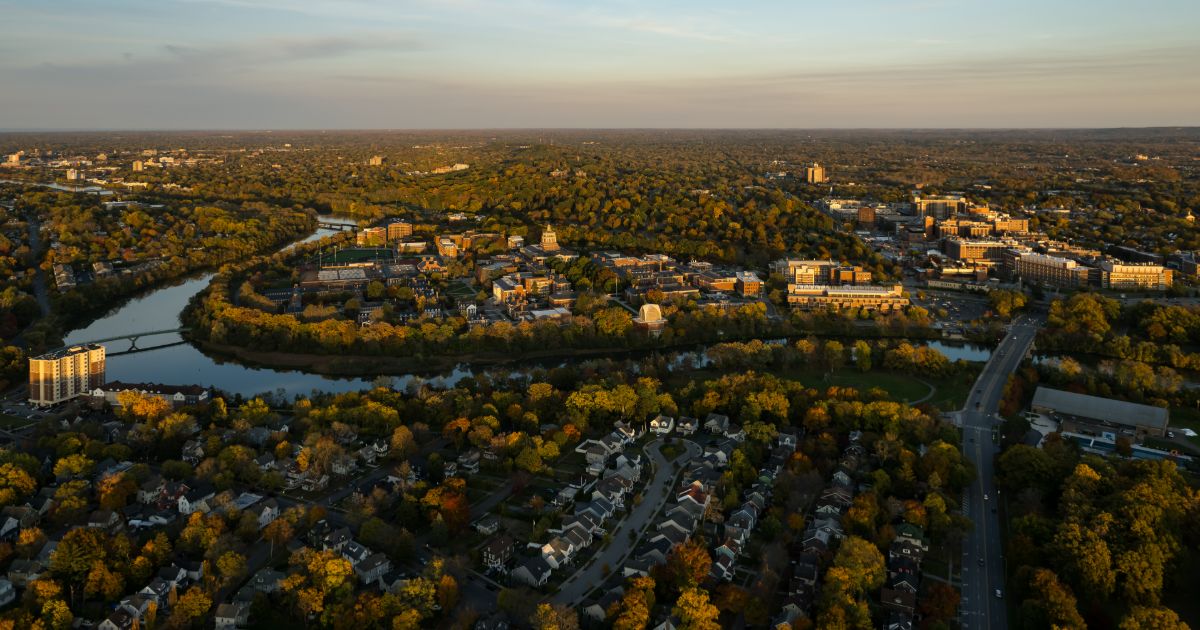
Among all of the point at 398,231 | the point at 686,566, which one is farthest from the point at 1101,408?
the point at 398,231

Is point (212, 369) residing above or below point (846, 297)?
below

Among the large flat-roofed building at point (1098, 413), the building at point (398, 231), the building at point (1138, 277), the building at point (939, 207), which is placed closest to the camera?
the large flat-roofed building at point (1098, 413)

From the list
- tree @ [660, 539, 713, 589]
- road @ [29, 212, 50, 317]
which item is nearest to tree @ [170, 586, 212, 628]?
tree @ [660, 539, 713, 589]

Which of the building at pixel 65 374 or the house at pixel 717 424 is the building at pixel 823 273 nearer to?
the house at pixel 717 424

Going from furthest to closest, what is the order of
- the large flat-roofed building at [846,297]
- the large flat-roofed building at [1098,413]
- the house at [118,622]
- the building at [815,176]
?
the building at [815,176], the large flat-roofed building at [846,297], the large flat-roofed building at [1098,413], the house at [118,622]

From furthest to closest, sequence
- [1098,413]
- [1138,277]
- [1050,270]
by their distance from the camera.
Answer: [1050,270], [1138,277], [1098,413]

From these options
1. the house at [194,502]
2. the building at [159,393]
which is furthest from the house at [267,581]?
the building at [159,393]

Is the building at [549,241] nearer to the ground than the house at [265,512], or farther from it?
farther from it

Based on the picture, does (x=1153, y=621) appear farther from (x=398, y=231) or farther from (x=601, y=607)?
(x=398, y=231)

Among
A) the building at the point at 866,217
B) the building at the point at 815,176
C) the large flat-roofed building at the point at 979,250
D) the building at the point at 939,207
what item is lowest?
the large flat-roofed building at the point at 979,250
